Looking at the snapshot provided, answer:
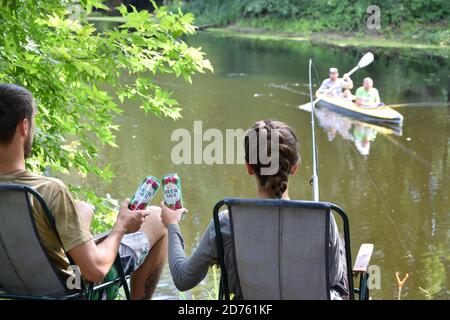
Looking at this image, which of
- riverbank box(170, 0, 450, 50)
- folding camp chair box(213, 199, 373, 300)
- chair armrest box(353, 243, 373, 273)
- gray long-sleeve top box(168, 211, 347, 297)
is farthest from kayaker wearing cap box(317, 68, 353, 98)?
folding camp chair box(213, 199, 373, 300)

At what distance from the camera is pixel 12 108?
2.22 m

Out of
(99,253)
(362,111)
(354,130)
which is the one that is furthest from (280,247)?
(362,111)

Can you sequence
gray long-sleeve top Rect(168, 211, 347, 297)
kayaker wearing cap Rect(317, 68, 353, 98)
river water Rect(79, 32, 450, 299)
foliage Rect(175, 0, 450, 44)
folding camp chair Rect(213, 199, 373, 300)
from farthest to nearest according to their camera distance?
foliage Rect(175, 0, 450, 44) → kayaker wearing cap Rect(317, 68, 353, 98) → river water Rect(79, 32, 450, 299) → gray long-sleeve top Rect(168, 211, 347, 297) → folding camp chair Rect(213, 199, 373, 300)

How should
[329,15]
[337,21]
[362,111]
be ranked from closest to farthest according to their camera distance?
[362,111], [337,21], [329,15]

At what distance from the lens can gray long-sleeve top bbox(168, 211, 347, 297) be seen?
2.25 meters

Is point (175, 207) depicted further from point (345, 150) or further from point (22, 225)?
point (345, 150)

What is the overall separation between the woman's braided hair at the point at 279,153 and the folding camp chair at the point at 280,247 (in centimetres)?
15

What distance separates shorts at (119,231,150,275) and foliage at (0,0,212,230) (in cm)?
111

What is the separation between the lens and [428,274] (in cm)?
765

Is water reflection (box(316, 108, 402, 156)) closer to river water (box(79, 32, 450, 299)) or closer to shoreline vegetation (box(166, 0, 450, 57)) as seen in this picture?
river water (box(79, 32, 450, 299))

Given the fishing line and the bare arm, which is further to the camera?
the fishing line

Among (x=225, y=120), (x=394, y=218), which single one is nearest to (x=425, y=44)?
(x=225, y=120)

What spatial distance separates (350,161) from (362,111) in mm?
4063

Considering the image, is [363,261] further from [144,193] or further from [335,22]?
[335,22]
